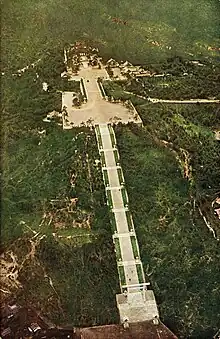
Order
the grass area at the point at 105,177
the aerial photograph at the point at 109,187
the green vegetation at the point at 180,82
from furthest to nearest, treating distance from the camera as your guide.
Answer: the green vegetation at the point at 180,82, the grass area at the point at 105,177, the aerial photograph at the point at 109,187

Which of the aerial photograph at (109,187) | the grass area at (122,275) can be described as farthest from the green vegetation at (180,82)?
the grass area at (122,275)

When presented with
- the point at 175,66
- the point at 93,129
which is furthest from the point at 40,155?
the point at 175,66

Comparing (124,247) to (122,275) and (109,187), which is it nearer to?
(122,275)

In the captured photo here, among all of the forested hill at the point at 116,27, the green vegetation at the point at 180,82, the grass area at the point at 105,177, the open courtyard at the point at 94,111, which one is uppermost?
the forested hill at the point at 116,27

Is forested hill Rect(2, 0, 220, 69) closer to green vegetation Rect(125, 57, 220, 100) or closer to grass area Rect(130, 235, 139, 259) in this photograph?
green vegetation Rect(125, 57, 220, 100)

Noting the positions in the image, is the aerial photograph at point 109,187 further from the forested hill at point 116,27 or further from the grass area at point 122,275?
the forested hill at point 116,27

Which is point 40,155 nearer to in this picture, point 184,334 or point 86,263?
point 86,263

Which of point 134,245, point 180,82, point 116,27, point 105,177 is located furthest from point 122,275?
point 116,27
